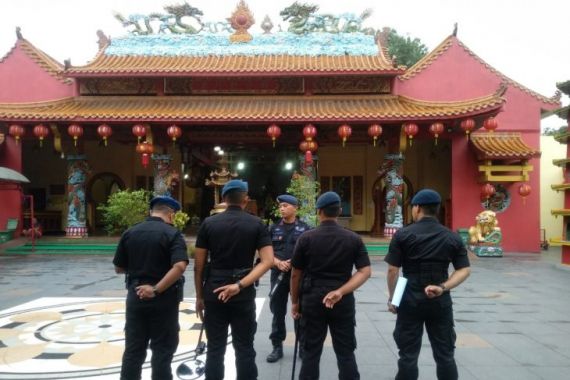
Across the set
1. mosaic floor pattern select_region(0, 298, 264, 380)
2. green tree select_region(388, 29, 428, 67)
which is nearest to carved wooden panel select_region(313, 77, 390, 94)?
mosaic floor pattern select_region(0, 298, 264, 380)

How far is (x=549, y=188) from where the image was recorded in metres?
17.8

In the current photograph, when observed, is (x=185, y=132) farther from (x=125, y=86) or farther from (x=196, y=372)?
(x=196, y=372)

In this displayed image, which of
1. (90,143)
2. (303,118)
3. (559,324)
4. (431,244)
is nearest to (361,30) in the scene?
(303,118)

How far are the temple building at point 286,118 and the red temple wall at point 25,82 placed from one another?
0.12ft

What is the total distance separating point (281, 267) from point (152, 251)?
134 cm

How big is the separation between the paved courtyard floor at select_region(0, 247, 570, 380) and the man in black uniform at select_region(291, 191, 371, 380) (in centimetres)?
76

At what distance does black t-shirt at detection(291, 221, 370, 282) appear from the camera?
3.37 meters

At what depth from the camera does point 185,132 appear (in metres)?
14.7

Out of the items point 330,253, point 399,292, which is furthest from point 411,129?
point 330,253

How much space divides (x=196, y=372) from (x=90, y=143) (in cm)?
1536

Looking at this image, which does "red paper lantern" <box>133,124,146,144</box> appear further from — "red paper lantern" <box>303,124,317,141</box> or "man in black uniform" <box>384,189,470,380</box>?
"man in black uniform" <box>384,189,470,380</box>

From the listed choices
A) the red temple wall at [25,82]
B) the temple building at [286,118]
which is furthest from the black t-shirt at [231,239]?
the red temple wall at [25,82]

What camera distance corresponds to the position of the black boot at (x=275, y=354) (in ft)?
14.1

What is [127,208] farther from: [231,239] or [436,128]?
[231,239]
